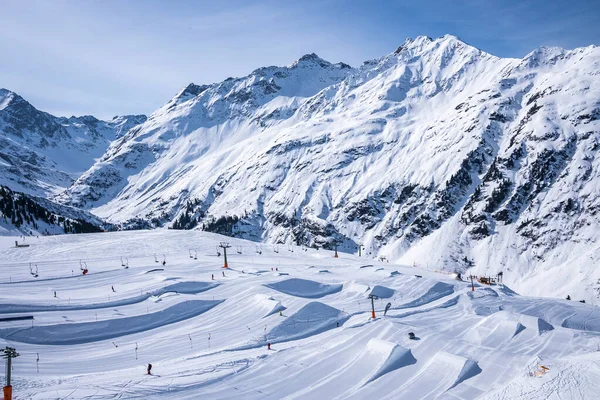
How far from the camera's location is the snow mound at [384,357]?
30.0 meters

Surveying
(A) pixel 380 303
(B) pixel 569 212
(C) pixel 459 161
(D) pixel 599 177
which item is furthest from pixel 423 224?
(A) pixel 380 303

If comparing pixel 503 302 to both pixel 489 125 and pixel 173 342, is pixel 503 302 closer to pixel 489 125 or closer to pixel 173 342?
pixel 173 342

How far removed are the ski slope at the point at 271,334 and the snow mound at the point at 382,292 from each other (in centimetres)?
19

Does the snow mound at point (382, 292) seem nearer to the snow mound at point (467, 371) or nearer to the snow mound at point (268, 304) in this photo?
the snow mound at point (268, 304)

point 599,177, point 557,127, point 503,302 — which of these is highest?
point 557,127

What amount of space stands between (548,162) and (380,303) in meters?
128

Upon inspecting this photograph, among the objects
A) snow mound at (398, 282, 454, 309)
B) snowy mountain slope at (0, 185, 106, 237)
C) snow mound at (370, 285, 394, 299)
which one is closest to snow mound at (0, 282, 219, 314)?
snow mound at (370, 285, 394, 299)

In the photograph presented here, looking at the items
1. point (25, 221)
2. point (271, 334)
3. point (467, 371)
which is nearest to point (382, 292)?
point (271, 334)

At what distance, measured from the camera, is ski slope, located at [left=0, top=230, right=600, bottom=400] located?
2752 cm

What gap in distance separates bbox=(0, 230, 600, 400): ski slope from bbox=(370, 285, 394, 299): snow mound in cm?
19

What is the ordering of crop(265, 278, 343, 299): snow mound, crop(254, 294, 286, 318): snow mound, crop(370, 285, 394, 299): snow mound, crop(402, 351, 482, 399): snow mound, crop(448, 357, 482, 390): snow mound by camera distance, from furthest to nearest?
crop(370, 285, 394, 299): snow mound
crop(265, 278, 343, 299): snow mound
crop(254, 294, 286, 318): snow mound
crop(448, 357, 482, 390): snow mound
crop(402, 351, 482, 399): snow mound

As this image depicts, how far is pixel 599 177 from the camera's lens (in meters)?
137

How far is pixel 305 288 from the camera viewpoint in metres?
60.7

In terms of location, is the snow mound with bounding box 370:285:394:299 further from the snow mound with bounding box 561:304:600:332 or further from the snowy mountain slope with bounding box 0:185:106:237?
the snowy mountain slope with bounding box 0:185:106:237
